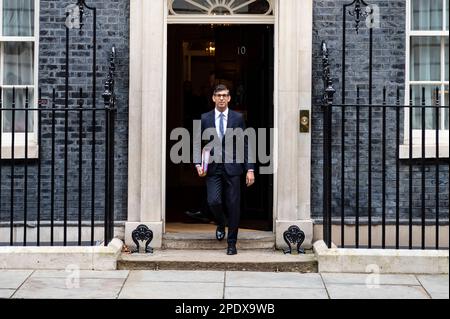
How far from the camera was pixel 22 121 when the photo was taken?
9.34 metres

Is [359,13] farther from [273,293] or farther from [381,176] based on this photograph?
[273,293]

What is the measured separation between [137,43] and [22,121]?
158cm

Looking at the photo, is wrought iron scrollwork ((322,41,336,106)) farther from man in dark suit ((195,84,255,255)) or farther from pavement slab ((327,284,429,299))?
pavement slab ((327,284,429,299))

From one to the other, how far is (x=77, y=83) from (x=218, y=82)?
2791mm

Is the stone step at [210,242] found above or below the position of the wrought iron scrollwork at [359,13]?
below

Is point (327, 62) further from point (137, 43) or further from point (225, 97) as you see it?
point (137, 43)

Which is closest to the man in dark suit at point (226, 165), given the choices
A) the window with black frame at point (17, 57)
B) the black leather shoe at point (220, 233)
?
the black leather shoe at point (220, 233)

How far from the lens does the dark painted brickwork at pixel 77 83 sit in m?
9.12

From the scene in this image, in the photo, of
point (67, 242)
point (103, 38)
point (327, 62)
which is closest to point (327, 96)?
point (327, 62)

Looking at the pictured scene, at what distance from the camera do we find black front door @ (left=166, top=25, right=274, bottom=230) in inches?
381

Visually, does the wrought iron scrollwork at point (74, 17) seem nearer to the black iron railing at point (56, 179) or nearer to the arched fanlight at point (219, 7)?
the black iron railing at point (56, 179)

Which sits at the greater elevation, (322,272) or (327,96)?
(327,96)

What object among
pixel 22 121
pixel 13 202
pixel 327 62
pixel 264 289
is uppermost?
pixel 327 62

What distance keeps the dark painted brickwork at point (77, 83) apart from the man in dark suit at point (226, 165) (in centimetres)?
102
